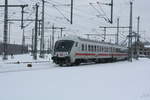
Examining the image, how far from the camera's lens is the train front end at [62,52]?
75.6ft

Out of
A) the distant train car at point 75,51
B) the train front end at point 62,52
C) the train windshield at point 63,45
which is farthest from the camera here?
the train windshield at point 63,45

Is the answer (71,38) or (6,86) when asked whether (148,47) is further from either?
(6,86)

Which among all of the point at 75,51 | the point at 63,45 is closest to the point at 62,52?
the point at 63,45

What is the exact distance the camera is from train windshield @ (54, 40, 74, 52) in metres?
23.6

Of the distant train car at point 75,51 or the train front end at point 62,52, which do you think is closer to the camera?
the train front end at point 62,52

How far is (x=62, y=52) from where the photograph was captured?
76.4ft

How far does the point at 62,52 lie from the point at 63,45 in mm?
970

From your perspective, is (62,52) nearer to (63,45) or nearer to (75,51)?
(63,45)

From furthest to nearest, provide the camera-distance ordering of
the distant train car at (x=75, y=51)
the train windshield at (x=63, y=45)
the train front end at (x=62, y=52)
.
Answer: the train windshield at (x=63, y=45) < the distant train car at (x=75, y=51) < the train front end at (x=62, y=52)

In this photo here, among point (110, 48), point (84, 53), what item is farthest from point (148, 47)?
point (84, 53)

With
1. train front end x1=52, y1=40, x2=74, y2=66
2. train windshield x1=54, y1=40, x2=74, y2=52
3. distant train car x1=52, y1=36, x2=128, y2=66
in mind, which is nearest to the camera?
train front end x1=52, y1=40, x2=74, y2=66

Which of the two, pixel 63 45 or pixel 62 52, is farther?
pixel 63 45

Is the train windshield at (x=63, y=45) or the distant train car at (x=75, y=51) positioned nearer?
the distant train car at (x=75, y=51)

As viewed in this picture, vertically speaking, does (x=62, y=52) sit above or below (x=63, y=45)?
below
